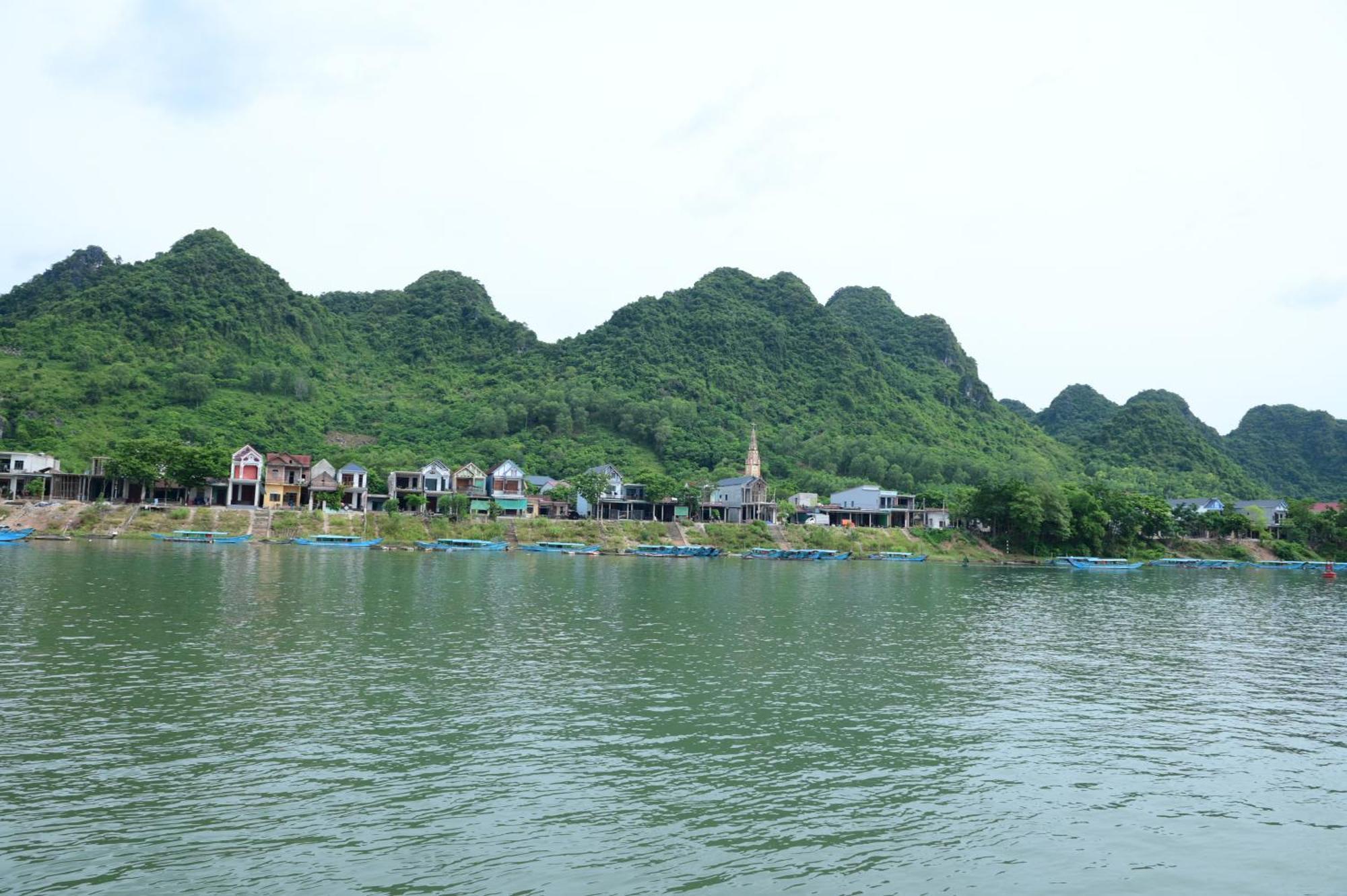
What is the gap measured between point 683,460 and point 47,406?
77.2 meters

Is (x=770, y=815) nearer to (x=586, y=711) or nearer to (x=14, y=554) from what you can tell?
(x=586, y=711)

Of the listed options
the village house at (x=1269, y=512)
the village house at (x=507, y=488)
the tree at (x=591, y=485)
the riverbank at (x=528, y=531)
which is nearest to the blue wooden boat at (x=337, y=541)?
the riverbank at (x=528, y=531)

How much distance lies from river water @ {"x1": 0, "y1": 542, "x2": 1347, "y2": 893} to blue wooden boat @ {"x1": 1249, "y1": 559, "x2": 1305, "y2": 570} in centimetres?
7527

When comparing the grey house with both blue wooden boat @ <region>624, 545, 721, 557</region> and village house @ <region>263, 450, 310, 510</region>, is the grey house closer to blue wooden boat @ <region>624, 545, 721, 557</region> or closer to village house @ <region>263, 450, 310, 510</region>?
blue wooden boat @ <region>624, 545, 721, 557</region>

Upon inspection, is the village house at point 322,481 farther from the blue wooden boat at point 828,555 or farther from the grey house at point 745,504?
the blue wooden boat at point 828,555

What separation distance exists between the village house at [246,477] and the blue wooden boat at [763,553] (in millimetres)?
50271

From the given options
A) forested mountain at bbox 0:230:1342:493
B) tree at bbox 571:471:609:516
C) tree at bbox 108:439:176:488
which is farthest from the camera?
forested mountain at bbox 0:230:1342:493

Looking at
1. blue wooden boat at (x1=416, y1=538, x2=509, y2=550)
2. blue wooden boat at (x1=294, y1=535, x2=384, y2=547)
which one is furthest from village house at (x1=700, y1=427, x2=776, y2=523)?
blue wooden boat at (x1=294, y1=535, x2=384, y2=547)

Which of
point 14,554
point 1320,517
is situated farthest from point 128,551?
point 1320,517

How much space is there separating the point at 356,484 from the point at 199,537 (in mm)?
20375

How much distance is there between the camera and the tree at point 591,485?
99500 millimetres

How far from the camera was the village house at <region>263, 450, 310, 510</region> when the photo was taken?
92812 mm

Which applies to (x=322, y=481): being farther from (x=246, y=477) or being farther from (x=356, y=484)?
(x=246, y=477)

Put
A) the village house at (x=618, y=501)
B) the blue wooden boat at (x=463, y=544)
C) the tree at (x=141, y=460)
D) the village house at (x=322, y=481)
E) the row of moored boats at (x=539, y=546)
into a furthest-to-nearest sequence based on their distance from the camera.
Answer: the village house at (x=618, y=501) → the village house at (x=322, y=481) → the tree at (x=141, y=460) → the blue wooden boat at (x=463, y=544) → the row of moored boats at (x=539, y=546)
